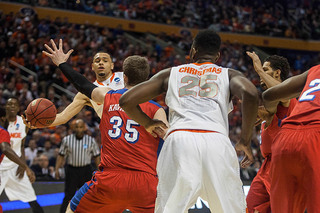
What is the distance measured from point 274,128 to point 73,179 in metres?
4.40

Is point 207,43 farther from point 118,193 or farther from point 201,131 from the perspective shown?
point 118,193

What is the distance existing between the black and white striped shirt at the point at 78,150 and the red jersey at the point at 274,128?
433 centimetres

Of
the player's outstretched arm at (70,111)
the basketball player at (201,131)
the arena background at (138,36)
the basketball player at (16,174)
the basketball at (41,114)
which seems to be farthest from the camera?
the arena background at (138,36)

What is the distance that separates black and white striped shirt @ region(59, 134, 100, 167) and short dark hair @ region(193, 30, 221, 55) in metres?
5.30

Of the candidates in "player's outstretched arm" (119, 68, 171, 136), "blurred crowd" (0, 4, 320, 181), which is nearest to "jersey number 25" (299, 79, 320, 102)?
"player's outstretched arm" (119, 68, 171, 136)

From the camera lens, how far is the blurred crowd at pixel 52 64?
10539 mm

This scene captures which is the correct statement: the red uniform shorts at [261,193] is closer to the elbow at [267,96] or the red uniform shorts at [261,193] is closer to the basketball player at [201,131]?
the elbow at [267,96]

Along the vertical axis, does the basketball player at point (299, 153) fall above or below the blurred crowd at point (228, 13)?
below

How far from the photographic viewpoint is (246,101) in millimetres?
3133

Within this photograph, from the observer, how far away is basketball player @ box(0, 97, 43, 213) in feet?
24.6

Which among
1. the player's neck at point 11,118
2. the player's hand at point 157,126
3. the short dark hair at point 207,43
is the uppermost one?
the short dark hair at point 207,43

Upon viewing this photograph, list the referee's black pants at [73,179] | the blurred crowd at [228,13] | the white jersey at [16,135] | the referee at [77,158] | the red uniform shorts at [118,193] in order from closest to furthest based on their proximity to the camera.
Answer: the red uniform shorts at [118,193] → the referee's black pants at [73,179] → the referee at [77,158] → the white jersey at [16,135] → the blurred crowd at [228,13]

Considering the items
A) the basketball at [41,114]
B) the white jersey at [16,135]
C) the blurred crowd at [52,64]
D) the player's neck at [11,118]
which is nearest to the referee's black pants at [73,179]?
the blurred crowd at [52,64]

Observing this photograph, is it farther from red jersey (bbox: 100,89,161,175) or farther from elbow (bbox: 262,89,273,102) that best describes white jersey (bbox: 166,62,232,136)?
red jersey (bbox: 100,89,161,175)
